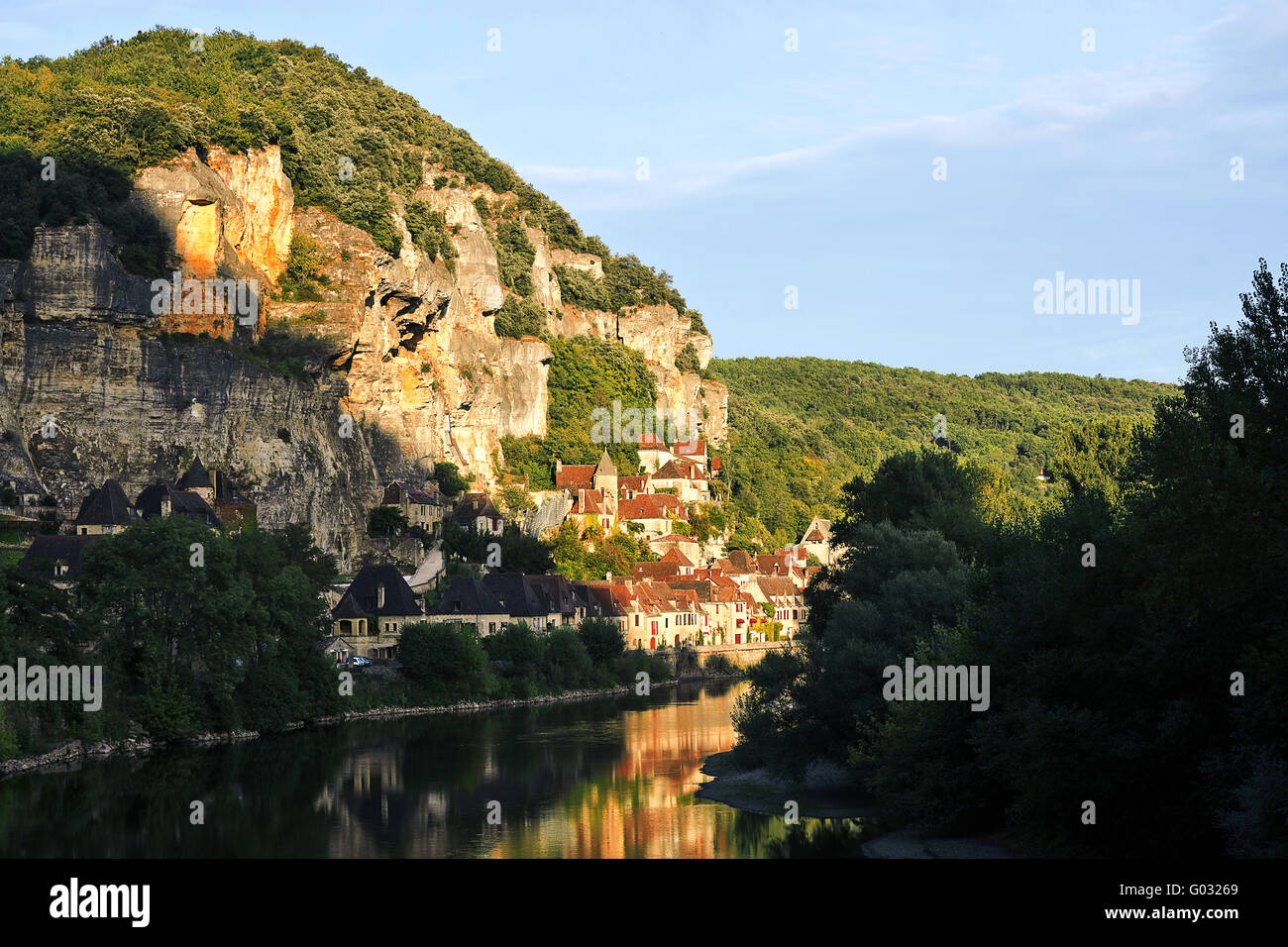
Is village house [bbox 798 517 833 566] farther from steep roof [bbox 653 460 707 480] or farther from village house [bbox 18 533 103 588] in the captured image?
village house [bbox 18 533 103 588]

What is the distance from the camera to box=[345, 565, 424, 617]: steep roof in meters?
69.6

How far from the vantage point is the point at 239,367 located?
77.1 metres

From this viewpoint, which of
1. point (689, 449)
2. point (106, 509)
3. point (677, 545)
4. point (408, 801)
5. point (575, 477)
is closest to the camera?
point (408, 801)

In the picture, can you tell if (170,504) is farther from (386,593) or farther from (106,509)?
(386,593)

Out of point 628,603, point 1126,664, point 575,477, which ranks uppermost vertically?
point 575,477

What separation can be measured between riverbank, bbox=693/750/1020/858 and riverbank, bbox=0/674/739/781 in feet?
63.9

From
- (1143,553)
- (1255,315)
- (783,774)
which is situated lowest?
(783,774)

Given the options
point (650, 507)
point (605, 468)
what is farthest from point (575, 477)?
point (650, 507)

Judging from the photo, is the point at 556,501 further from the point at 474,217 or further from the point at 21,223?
the point at 21,223

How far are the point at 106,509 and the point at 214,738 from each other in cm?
2016

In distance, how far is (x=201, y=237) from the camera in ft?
261

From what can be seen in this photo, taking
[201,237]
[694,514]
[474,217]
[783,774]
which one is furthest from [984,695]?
[474,217]
